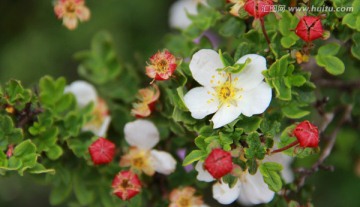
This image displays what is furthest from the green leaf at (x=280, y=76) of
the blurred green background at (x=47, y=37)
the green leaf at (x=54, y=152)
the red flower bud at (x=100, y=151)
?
the blurred green background at (x=47, y=37)

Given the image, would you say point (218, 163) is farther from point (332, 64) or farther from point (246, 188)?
point (332, 64)

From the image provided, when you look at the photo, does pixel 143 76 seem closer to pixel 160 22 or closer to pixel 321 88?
pixel 321 88

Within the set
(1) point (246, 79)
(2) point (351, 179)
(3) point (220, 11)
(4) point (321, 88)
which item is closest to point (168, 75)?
(1) point (246, 79)

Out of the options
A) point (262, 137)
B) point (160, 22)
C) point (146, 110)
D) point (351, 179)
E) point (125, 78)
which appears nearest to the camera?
point (262, 137)

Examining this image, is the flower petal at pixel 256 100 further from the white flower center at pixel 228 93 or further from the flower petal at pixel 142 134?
the flower petal at pixel 142 134

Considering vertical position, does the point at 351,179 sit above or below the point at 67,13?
below

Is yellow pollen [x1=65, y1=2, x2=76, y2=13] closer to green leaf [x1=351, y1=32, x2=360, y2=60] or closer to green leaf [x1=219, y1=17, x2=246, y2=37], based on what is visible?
green leaf [x1=219, y1=17, x2=246, y2=37]

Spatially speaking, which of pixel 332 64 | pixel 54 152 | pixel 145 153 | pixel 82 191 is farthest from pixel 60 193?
pixel 332 64
